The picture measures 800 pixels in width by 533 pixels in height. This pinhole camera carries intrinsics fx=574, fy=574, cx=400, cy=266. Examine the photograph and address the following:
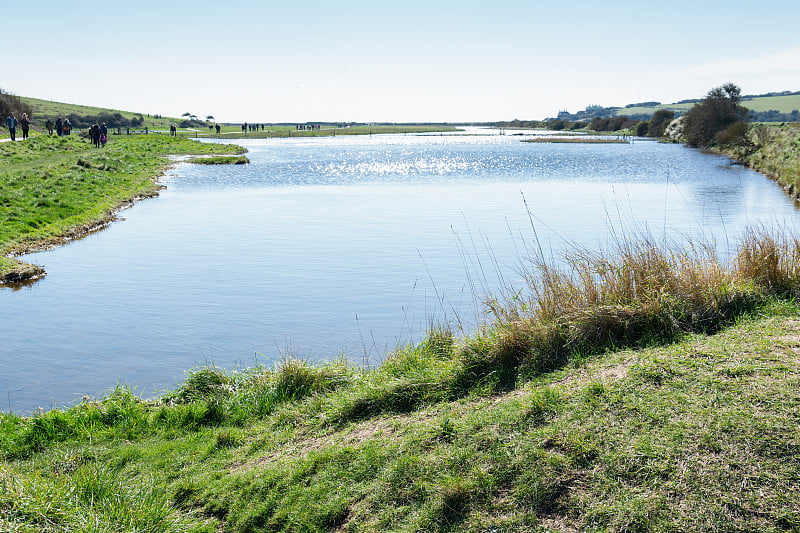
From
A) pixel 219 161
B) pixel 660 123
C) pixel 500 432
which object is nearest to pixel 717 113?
pixel 660 123

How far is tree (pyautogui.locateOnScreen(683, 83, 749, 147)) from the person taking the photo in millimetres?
68625

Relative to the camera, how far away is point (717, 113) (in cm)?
6938

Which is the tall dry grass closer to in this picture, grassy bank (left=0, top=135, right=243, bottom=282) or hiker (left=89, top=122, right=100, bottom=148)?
grassy bank (left=0, top=135, right=243, bottom=282)

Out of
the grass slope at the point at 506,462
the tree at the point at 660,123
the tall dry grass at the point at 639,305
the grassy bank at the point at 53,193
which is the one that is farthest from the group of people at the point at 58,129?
the tree at the point at 660,123

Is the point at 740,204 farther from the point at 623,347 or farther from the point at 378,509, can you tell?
the point at 378,509

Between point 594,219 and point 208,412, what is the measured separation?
19055mm

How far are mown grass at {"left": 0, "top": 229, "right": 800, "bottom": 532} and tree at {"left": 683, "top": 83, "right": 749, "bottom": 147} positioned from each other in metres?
70.9

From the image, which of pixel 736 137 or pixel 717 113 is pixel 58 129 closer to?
pixel 736 137

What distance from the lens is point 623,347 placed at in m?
7.00

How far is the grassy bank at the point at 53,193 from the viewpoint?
19972 millimetres

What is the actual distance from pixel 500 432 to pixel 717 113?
7684 cm

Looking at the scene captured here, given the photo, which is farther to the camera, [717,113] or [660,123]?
[660,123]

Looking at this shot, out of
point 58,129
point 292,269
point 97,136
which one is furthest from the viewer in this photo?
point 58,129

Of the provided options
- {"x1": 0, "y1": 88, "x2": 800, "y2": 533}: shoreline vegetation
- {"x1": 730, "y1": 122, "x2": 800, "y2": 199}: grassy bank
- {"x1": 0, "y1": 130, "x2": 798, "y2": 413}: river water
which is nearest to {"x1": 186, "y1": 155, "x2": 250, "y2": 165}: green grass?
{"x1": 0, "y1": 130, "x2": 798, "y2": 413}: river water
